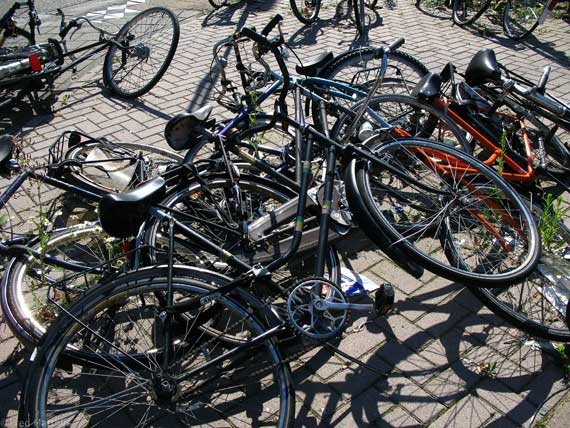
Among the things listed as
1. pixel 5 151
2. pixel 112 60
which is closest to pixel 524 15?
pixel 112 60

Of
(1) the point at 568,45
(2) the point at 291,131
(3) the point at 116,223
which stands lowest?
(1) the point at 568,45

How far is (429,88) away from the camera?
172 inches

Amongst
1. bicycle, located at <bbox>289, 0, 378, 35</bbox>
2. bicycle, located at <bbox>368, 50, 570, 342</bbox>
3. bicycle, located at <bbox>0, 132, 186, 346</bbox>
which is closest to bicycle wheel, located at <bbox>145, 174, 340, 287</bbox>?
bicycle, located at <bbox>0, 132, 186, 346</bbox>

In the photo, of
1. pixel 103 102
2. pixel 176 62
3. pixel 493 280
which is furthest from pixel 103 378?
pixel 176 62

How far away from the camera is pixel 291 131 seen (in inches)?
186

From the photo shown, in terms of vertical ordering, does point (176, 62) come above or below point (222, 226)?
below

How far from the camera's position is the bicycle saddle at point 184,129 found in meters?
3.62

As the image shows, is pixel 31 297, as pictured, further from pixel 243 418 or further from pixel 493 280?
pixel 493 280

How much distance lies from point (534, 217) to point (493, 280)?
79 cm

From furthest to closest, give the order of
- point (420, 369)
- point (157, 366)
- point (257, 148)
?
point (257, 148) → point (420, 369) → point (157, 366)

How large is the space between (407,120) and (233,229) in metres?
2.37

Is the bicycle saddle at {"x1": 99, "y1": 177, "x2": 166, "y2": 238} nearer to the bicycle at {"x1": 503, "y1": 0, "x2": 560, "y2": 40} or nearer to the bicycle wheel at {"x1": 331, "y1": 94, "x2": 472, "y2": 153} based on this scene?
the bicycle wheel at {"x1": 331, "y1": 94, "x2": 472, "y2": 153}

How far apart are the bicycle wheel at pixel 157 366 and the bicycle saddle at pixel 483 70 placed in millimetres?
A: 3086

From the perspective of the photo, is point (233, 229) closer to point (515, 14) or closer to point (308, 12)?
point (308, 12)
